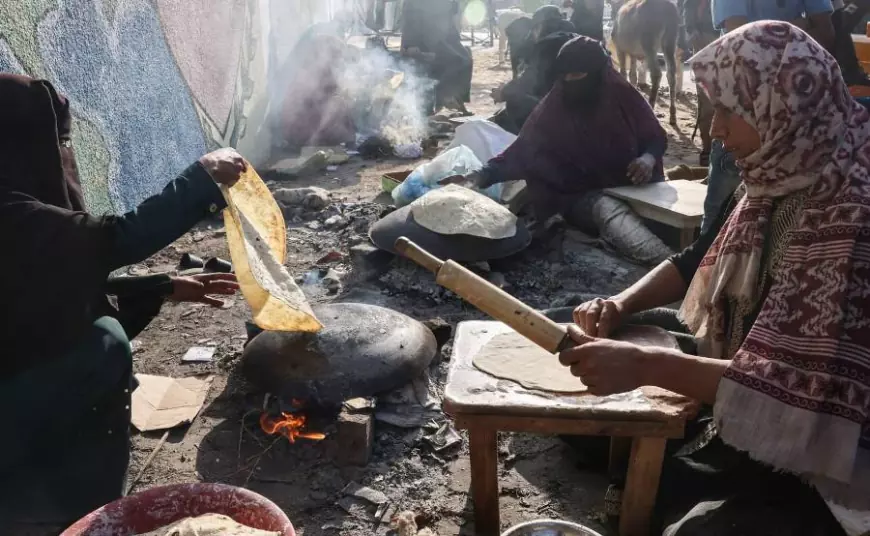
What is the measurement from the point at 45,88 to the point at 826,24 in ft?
14.3

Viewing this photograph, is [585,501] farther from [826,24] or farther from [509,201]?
[509,201]

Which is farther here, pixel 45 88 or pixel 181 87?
pixel 181 87

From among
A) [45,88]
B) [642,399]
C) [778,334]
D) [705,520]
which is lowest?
[705,520]

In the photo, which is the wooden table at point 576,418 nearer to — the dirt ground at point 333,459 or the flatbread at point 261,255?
the dirt ground at point 333,459

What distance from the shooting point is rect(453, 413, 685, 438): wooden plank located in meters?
2.21

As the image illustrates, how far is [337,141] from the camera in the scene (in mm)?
10328

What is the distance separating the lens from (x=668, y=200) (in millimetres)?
5480

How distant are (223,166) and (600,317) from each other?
153 centimetres

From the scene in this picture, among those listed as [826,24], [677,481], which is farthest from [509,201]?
[677,481]

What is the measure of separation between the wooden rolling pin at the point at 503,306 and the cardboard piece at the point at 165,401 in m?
2.03

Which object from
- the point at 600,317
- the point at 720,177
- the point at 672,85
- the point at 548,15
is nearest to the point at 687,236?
the point at 720,177

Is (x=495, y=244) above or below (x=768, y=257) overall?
below

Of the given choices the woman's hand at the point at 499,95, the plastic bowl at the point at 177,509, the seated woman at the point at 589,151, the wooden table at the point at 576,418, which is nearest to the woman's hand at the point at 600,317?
the wooden table at the point at 576,418

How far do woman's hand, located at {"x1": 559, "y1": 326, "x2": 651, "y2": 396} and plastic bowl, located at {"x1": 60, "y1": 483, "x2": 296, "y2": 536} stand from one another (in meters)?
1.00
